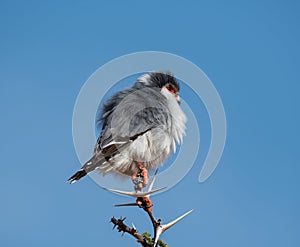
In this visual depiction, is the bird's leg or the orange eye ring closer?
the bird's leg

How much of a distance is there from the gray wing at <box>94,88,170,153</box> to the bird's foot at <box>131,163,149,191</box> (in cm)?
60

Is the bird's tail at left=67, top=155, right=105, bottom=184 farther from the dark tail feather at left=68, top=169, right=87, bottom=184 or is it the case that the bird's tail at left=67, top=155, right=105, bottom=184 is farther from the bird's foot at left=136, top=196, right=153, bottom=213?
the bird's foot at left=136, top=196, right=153, bottom=213

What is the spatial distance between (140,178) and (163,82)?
269 centimetres

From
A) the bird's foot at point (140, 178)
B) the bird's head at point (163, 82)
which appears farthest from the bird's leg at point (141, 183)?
the bird's head at point (163, 82)

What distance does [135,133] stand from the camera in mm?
8547

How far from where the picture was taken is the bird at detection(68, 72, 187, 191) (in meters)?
8.38

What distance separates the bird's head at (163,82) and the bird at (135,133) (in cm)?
26

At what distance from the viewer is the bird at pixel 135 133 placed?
8.38 meters

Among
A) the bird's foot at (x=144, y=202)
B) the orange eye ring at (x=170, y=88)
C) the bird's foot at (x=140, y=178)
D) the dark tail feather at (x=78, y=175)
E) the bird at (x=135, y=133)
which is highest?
the orange eye ring at (x=170, y=88)

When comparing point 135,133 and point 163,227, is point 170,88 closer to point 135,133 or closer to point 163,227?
point 135,133

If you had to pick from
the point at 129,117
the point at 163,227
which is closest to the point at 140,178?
the point at 129,117

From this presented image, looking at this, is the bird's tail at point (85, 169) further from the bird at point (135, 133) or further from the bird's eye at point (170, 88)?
the bird's eye at point (170, 88)

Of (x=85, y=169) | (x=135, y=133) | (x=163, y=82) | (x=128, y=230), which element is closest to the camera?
(x=128, y=230)

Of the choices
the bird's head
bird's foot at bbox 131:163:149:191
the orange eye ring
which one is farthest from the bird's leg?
the orange eye ring
